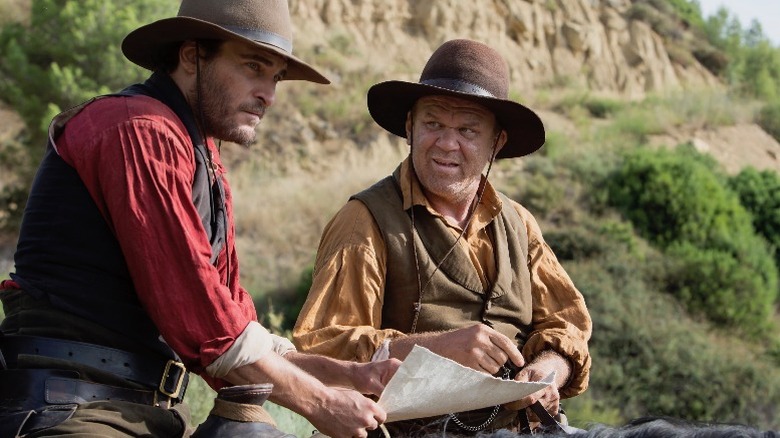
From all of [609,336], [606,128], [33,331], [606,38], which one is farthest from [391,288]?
[606,38]

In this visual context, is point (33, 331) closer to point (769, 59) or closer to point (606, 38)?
point (606, 38)

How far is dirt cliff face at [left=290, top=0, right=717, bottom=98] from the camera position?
3030 cm

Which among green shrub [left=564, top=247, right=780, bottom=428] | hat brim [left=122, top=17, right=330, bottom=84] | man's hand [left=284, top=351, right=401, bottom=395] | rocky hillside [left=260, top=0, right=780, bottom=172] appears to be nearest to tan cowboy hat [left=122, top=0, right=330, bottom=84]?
hat brim [left=122, top=17, right=330, bottom=84]

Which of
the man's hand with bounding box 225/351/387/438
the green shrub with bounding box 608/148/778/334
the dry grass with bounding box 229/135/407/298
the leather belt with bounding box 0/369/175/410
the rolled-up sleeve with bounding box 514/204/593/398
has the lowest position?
the dry grass with bounding box 229/135/407/298

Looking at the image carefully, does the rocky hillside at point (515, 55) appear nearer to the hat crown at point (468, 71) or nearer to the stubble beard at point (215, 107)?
the hat crown at point (468, 71)

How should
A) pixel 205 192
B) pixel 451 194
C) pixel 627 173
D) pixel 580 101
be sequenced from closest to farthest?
pixel 205 192
pixel 451 194
pixel 627 173
pixel 580 101

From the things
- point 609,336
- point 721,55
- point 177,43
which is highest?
point 177,43

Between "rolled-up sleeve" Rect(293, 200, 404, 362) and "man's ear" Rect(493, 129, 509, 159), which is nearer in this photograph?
"rolled-up sleeve" Rect(293, 200, 404, 362)

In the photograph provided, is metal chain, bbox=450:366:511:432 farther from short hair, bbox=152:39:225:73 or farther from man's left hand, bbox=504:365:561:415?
short hair, bbox=152:39:225:73

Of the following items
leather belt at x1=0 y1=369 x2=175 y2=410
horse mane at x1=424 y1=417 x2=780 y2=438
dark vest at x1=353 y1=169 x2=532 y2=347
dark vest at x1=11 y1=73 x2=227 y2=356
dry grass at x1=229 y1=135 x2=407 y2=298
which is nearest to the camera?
horse mane at x1=424 y1=417 x2=780 y2=438

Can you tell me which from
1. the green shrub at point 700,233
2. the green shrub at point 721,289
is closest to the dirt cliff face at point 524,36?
the green shrub at point 700,233

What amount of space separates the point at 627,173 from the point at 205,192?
20849 millimetres

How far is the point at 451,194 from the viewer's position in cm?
464

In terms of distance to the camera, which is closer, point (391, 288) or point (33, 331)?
point (33, 331)
